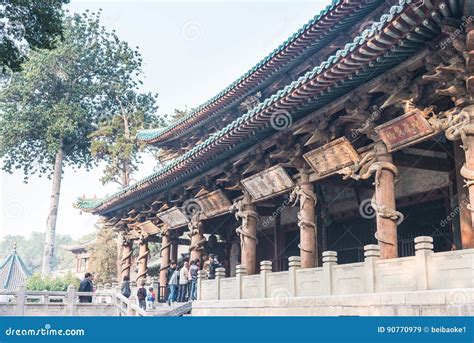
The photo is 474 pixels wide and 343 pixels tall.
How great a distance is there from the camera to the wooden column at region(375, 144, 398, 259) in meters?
9.98

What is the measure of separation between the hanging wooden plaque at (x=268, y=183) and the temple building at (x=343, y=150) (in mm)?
36

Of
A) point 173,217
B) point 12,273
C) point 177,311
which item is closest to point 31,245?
point 12,273

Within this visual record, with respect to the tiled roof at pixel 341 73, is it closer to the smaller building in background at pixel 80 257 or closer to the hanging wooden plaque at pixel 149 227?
the hanging wooden plaque at pixel 149 227

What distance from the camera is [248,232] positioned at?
1494cm

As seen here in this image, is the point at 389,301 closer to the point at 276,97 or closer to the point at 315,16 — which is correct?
the point at 276,97

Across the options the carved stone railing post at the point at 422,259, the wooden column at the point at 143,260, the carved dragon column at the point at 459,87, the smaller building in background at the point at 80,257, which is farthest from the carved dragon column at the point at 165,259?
the smaller building in background at the point at 80,257

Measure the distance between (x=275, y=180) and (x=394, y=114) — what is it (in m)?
4.15

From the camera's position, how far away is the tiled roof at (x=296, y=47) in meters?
14.2

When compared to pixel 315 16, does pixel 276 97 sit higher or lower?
lower

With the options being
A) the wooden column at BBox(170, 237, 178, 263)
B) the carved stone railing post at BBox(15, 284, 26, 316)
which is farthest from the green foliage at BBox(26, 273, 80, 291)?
the wooden column at BBox(170, 237, 178, 263)

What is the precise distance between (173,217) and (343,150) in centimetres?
948

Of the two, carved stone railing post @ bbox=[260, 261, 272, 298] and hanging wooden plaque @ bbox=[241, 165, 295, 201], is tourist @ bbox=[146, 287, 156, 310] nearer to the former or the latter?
hanging wooden plaque @ bbox=[241, 165, 295, 201]

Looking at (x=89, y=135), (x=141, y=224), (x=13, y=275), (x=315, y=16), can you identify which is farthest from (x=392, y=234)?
(x=13, y=275)

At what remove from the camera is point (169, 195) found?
19.3 meters
